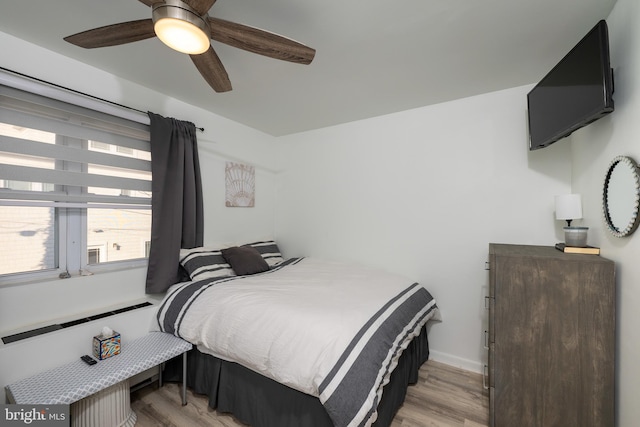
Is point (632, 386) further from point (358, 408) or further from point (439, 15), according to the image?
point (439, 15)

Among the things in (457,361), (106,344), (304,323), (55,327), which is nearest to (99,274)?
(55,327)

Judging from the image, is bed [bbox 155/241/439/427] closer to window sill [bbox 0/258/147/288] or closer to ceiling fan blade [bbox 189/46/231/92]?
window sill [bbox 0/258/147/288]

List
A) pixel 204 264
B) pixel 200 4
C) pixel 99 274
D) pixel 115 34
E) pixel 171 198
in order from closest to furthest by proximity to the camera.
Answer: pixel 200 4 → pixel 115 34 → pixel 99 274 → pixel 171 198 → pixel 204 264

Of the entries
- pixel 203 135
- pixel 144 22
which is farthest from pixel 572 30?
pixel 203 135

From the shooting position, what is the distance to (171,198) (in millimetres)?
2387

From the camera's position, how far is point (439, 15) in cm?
150

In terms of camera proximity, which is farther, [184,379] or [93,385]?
[184,379]

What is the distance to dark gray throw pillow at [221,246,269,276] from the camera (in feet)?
8.71

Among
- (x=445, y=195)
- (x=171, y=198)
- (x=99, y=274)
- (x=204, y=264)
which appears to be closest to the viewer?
Answer: (x=99, y=274)

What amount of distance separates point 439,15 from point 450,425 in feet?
8.15

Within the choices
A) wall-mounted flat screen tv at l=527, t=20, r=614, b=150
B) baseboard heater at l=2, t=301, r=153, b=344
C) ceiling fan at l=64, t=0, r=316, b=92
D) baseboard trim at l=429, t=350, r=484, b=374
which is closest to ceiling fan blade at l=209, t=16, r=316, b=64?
ceiling fan at l=64, t=0, r=316, b=92

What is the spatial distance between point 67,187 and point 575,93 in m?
3.29

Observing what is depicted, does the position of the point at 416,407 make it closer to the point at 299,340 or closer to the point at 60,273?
the point at 299,340

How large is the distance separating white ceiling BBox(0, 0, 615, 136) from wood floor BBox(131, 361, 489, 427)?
2451 mm
